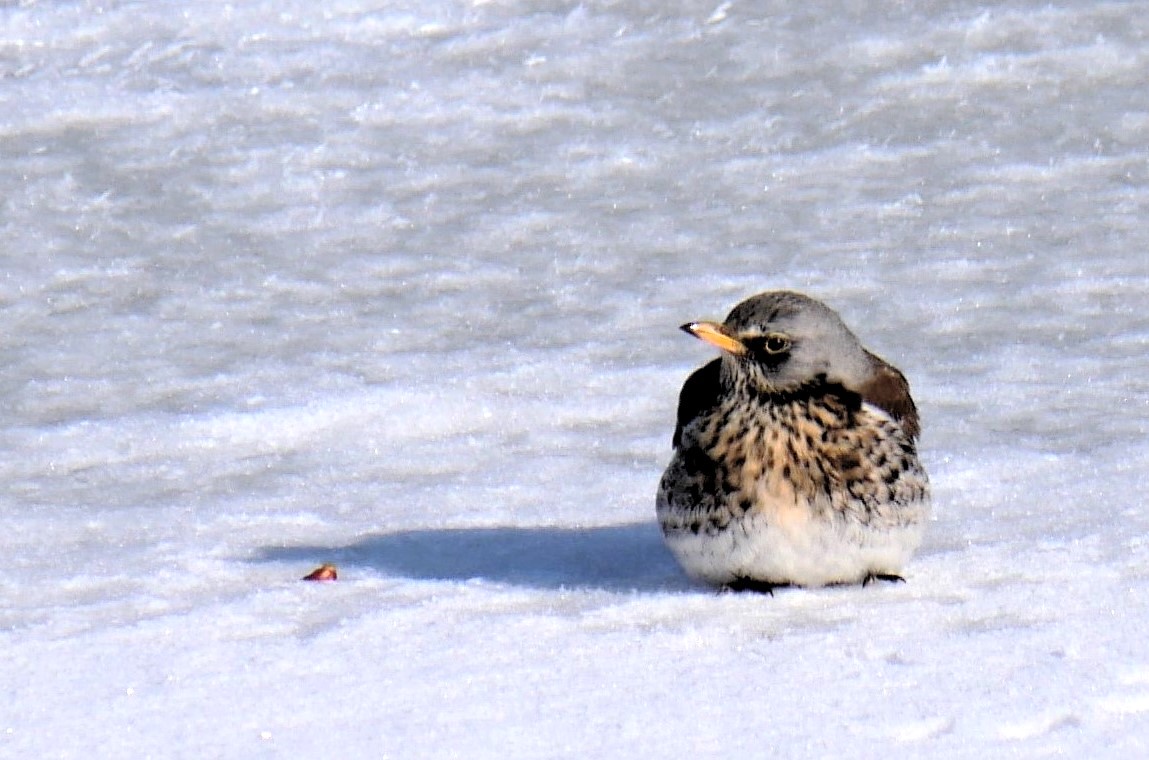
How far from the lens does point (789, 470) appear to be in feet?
15.1

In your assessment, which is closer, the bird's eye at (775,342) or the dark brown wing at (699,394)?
the bird's eye at (775,342)

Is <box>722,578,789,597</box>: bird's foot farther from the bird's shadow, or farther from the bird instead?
the bird's shadow

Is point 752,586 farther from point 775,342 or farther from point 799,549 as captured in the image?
point 775,342

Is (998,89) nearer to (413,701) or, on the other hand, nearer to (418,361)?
(418,361)

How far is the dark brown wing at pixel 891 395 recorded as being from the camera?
4.91 metres

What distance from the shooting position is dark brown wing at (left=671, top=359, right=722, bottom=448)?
4.86m

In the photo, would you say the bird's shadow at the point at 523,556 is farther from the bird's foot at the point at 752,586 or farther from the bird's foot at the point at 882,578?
the bird's foot at the point at 882,578

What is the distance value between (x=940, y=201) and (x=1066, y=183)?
60 cm

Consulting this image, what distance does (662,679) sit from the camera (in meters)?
4.17

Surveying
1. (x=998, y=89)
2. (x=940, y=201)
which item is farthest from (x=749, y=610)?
(x=998, y=89)

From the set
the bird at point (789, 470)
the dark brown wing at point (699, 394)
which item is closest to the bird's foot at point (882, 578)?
the bird at point (789, 470)

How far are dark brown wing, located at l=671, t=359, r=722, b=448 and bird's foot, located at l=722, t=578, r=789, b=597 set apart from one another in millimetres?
387

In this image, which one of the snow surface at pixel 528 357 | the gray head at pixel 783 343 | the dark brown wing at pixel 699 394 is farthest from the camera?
the dark brown wing at pixel 699 394

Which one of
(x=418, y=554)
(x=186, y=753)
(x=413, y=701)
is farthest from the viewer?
(x=418, y=554)
